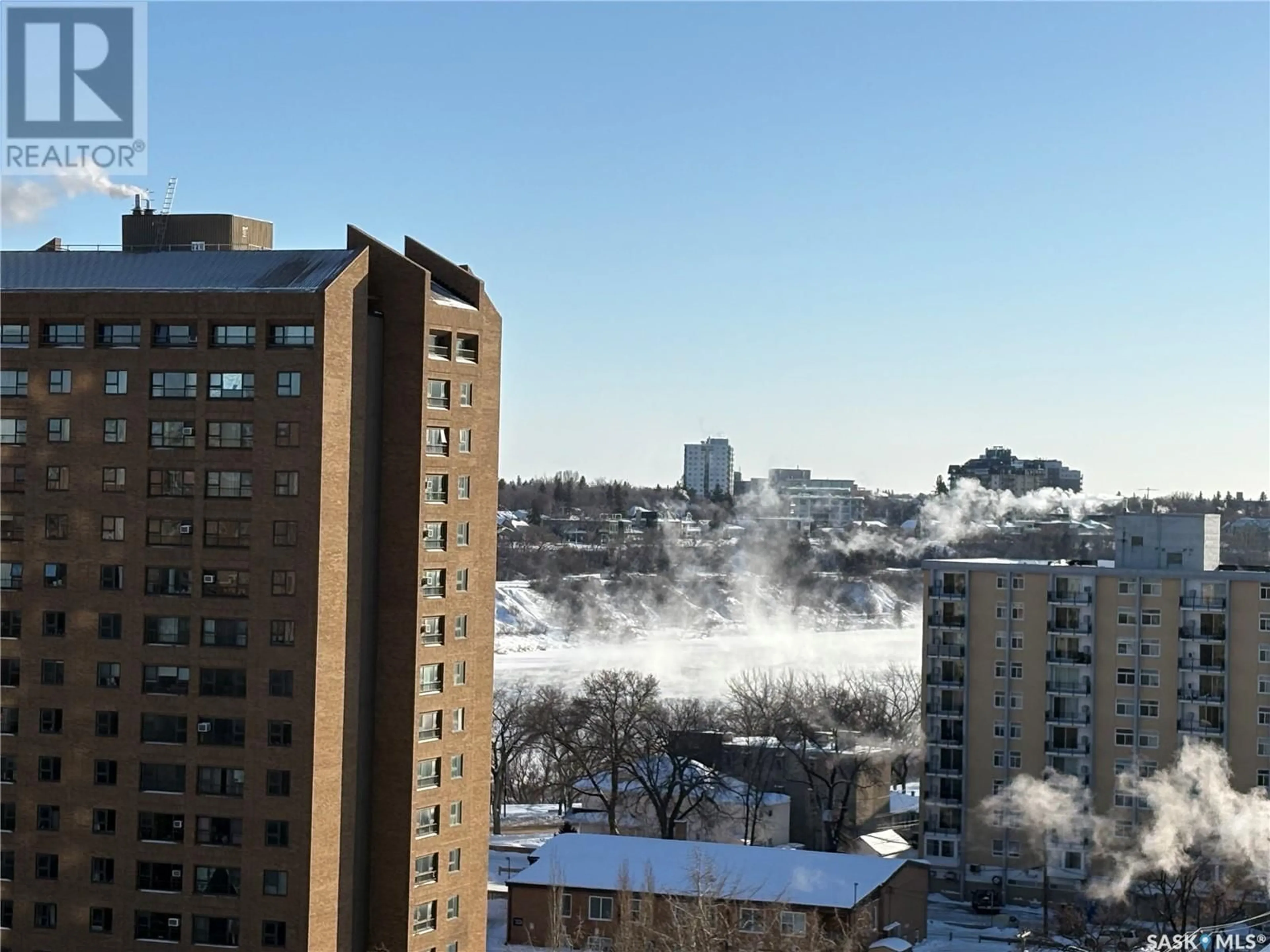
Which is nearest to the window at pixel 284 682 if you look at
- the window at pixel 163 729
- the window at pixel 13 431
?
the window at pixel 163 729

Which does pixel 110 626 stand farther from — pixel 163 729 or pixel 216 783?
pixel 216 783

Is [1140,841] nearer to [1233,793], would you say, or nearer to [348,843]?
[1233,793]

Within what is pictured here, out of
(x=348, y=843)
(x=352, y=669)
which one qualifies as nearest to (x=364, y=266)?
(x=352, y=669)

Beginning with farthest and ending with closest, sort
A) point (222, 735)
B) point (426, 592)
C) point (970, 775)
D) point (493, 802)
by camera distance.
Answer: point (493, 802)
point (970, 775)
point (426, 592)
point (222, 735)

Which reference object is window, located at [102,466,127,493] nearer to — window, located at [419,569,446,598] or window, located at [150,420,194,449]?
window, located at [150,420,194,449]

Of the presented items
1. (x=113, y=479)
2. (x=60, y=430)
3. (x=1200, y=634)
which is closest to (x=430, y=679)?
(x=113, y=479)

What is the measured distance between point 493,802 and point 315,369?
42126 millimetres

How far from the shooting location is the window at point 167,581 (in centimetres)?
3528

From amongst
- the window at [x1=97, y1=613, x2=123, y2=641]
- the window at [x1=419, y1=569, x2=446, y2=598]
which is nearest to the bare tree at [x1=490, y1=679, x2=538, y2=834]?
the window at [x1=419, y1=569, x2=446, y2=598]

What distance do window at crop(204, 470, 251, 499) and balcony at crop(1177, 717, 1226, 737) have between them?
3543cm

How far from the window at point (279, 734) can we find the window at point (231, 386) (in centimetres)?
739

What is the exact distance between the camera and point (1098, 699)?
56250mm

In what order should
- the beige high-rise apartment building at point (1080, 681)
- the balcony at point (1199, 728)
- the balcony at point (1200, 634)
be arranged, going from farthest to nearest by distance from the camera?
the balcony at point (1200, 634), the beige high-rise apartment building at point (1080, 681), the balcony at point (1199, 728)

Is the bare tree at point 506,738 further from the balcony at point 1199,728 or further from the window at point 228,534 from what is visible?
the window at point 228,534
